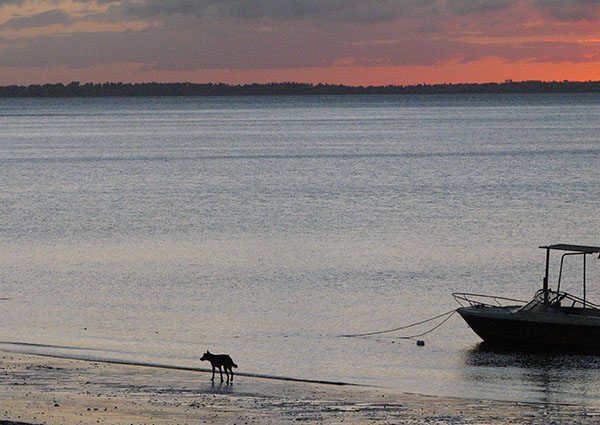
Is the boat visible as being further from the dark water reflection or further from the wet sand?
the wet sand

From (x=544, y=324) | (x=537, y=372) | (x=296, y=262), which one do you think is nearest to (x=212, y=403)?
(x=537, y=372)

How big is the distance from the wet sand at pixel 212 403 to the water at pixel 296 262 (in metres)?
1.82

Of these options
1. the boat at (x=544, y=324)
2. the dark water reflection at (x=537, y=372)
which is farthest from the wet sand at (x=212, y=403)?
the boat at (x=544, y=324)

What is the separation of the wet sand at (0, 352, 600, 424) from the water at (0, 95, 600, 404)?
182 cm

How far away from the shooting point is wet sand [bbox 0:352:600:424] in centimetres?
1996

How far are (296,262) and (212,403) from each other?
24414 millimetres

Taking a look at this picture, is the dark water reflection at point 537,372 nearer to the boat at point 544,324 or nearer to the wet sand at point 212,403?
the boat at point 544,324

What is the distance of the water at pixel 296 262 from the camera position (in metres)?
28.4

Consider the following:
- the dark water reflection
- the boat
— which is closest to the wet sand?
the dark water reflection

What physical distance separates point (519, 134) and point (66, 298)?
14375cm

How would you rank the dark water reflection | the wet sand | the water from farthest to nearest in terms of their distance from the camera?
the water
the dark water reflection
the wet sand

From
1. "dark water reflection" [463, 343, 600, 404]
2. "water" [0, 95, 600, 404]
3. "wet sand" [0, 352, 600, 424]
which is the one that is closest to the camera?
"wet sand" [0, 352, 600, 424]

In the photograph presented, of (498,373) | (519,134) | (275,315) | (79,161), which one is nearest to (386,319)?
(275,315)

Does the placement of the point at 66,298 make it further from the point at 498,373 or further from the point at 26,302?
the point at 498,373
